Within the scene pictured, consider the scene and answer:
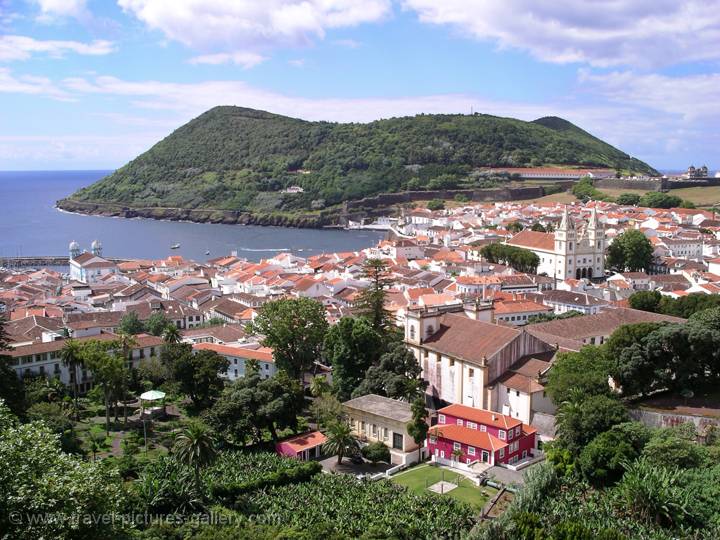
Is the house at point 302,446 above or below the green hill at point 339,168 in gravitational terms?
below

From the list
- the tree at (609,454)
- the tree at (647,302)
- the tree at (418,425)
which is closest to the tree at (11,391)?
the tree at (418,425)

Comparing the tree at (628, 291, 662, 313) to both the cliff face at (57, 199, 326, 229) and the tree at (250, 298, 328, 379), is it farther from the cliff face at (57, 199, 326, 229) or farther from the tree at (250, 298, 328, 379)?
the cliff face at (57, 199, 326, 229)

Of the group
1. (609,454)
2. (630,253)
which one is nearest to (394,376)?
(609,454)

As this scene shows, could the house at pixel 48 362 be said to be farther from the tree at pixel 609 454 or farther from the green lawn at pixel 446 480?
the tree at pixel 609 454

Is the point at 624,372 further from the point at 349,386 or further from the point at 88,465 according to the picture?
the point at 88,465

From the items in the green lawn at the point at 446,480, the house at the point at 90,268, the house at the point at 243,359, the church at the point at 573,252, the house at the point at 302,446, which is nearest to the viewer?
the green lawn at the point at 446,480

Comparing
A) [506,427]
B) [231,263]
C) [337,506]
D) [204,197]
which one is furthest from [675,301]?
[204,197]
